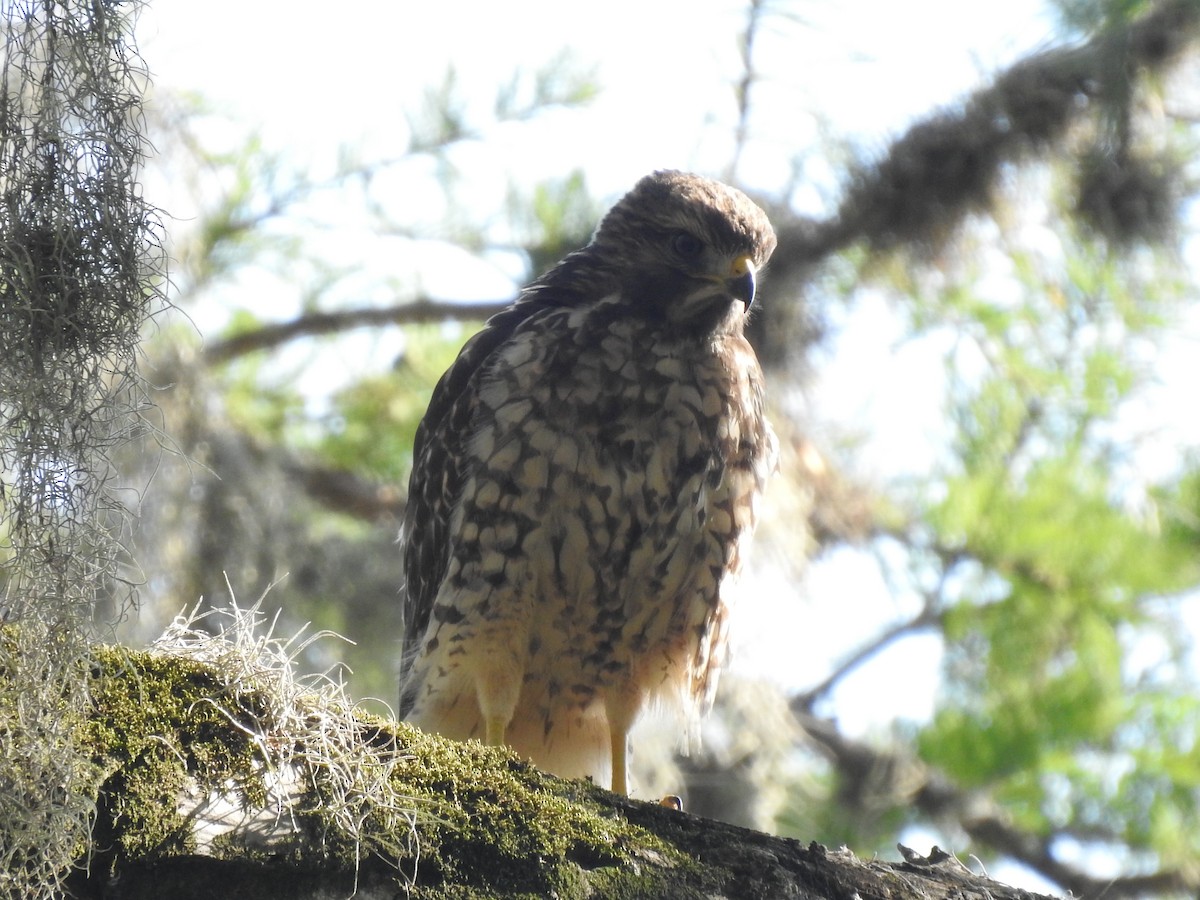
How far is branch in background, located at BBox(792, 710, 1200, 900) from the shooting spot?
7.67 m

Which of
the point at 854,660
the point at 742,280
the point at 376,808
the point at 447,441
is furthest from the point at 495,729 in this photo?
the point at 854,660

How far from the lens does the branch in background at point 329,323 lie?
277 inches

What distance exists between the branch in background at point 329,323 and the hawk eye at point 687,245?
2.81 m

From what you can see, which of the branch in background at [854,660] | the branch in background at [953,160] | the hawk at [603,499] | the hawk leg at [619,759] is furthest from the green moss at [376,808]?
the branch in background at [854,660]

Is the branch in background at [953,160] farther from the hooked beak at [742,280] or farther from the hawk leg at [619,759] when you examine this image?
the hawk leg at [619,759]

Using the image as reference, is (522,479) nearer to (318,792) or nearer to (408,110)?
(318,792)

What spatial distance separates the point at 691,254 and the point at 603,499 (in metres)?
0.89

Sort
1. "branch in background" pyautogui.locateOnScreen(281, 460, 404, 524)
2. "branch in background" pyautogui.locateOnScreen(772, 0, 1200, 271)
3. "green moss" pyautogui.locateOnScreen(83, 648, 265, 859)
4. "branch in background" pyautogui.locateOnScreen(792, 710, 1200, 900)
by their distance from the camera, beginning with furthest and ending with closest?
"branch in background" pyautogui.locateOnScreen(792, 710, 1200, 900)
"branch in background" pyautogui.locateOnScreen(281, 460, 404, 524)
"branch in background" pyautogui.locateOnScreen(772, 0, 1200, 271)
"green moss" pyautogui.locateOnScreen(83, 648, 265, 859)

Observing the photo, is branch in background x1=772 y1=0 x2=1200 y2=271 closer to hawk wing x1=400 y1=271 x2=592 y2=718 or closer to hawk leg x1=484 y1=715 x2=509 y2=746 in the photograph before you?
hawk wing x1=400 y1=271 x2=592 y2=718

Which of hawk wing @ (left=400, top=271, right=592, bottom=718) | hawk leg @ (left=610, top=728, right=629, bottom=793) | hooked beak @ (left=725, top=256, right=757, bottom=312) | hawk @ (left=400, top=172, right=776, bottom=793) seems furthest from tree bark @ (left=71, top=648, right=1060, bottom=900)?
hooked beak @ (left=725, top=256, right=757, bottom=312)

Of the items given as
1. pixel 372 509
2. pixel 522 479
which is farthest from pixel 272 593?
pixel 522 479

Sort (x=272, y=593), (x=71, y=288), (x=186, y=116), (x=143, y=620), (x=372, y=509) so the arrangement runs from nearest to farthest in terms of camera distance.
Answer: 1. (x=71, y=288)
2. (x=143, y=620)
3. (x=186, y=116)
4. (x=272, y=593)
5. (x=372, y=509)

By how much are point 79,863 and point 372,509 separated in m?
5.54

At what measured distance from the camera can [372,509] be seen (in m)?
7.55
